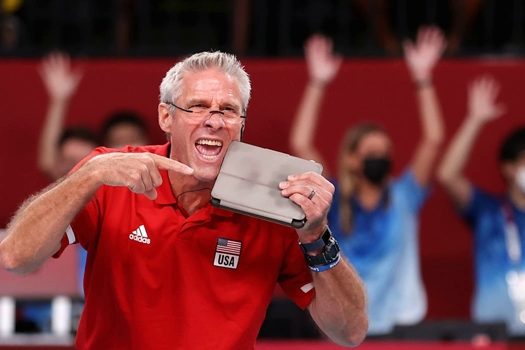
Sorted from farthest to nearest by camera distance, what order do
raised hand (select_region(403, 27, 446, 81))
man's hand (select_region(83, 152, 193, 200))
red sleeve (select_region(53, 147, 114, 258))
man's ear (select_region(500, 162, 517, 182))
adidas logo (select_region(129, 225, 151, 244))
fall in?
1. raised hand (select_region(403, 27, 446, 81))
2. man's ear (select_region(500, 162, 517, 182))
3. adidas logo (select_region(129, 225, 151, 244))
4. red sleeve (select_region(53, 147, 114, 258))
5. man's hand (select_region(83, 152, 193, 200))

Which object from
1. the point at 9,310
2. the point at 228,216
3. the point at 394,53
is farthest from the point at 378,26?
the point at 228,216

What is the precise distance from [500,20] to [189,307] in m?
5.62

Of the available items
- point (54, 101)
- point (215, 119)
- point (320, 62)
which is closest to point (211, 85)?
point (215, 119)

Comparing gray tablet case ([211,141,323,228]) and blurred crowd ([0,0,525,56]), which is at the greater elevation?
blurred crowd ([0,0,525,56])

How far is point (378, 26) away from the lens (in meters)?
9.16

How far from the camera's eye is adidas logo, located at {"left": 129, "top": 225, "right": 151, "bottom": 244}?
4098 millimetres

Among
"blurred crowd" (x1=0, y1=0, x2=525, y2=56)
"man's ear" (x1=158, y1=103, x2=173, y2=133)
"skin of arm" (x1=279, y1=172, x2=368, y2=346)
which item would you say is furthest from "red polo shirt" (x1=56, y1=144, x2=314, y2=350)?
"blurred crowd" (x1=0, y1=0, x2=525, y2=56)

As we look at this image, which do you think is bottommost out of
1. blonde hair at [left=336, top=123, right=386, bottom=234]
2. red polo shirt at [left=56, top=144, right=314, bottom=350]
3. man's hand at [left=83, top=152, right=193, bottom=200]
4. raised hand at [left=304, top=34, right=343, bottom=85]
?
red polo shirt at [left=56, top=144, right=314, bottom=350]

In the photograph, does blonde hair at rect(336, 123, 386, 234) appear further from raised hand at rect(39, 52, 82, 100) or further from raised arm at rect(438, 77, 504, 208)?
raised hand at rect(39, 52, 82, 100)

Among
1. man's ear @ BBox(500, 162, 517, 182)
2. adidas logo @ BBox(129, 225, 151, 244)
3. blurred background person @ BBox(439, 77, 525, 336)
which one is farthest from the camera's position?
man's ear @ BBox(500, 162, 517, 182)

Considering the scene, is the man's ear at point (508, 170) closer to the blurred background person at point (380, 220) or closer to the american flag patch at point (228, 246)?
the blurred background person at point (380, 220)

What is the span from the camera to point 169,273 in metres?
4.09

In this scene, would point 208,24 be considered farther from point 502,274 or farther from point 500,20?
point 502,274

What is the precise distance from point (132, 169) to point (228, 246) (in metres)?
0.52
